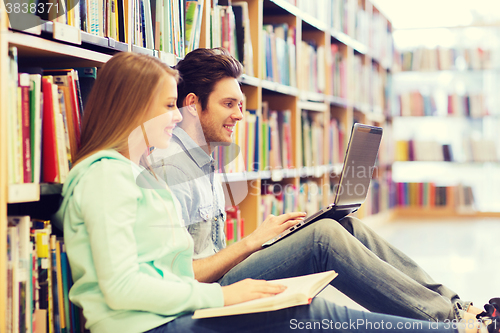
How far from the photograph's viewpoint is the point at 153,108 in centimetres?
108

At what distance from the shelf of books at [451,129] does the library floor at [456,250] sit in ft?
0.76

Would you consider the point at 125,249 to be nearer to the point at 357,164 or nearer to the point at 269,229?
the point at 269,229

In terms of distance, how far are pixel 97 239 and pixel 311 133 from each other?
88.7 inches

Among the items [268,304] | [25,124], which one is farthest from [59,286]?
[268,304]

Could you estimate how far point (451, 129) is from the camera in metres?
5.32

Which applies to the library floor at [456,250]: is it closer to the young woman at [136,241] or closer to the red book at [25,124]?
the young woman at [136,241]

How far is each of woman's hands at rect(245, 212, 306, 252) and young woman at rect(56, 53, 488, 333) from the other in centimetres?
33

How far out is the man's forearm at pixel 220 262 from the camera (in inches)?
52.5

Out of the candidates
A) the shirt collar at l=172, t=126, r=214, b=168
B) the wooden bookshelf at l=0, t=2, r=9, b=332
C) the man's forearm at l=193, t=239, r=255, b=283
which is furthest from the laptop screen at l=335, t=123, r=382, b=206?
the wooden bookshelf at l=0, t=2, r=9, b=332

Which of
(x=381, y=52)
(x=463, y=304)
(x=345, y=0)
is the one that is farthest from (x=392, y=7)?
(x=463, y=304)

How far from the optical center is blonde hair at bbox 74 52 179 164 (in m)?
1.05

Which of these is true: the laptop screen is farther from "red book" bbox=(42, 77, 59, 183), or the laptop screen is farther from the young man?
"red book" bbox=(42, 77, 59, 183)

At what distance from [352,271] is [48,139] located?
0.78 m

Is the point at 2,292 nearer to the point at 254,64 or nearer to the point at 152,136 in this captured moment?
the point at 152,136
